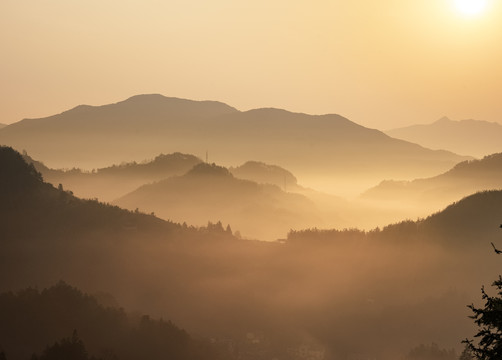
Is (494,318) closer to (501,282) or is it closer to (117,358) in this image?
(501,282)

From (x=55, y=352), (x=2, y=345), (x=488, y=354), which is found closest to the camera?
(x=488, y=354)

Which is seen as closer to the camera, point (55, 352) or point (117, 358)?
point (55, 352)

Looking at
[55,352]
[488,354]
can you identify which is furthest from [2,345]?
[488,354]

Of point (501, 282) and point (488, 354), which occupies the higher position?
point (501, 282)

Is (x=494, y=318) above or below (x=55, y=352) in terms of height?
above

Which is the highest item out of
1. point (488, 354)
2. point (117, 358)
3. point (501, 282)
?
point (501, 282)

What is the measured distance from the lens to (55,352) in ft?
535

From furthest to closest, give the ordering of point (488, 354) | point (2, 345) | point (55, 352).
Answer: point (2, 345) < point (55, 352) < point (488, 354)

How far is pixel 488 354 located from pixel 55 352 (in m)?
156

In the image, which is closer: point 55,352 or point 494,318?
point 494,318

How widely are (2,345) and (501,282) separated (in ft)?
603

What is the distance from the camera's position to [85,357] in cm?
16975

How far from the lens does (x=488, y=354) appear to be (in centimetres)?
2397

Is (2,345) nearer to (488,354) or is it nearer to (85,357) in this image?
(85,357)
